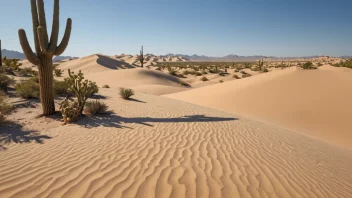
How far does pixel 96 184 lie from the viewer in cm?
320

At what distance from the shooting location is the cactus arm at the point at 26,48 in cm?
733

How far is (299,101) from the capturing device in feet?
39.6

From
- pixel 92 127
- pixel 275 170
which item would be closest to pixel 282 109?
pixel 275 170

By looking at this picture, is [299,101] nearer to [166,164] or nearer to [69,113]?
[166,164]

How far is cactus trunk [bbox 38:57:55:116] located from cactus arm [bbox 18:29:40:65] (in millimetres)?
234

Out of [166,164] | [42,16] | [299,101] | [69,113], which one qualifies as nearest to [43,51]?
[42,16]

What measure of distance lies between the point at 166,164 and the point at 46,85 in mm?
5855

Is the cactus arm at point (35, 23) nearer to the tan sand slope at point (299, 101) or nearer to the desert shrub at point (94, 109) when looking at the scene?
the desert shrub at point (94, 109)

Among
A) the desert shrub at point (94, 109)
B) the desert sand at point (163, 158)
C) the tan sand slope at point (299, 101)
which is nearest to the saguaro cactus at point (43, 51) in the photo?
the desert sand at point (163, 158)

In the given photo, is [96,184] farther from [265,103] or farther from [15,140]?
[265,103]

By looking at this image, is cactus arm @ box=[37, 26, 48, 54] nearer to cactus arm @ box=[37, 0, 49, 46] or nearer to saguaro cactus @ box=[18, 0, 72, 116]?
saguaro cactus @ box=[18, 0, 72, 116]

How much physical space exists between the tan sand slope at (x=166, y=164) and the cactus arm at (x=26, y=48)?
2.14 m

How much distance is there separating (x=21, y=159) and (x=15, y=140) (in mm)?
1500

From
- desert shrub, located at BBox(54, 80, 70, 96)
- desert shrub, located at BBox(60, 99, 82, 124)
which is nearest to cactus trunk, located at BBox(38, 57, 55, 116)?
desert shrub, located at BBox(60, 99, 82, 124)
